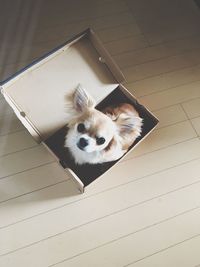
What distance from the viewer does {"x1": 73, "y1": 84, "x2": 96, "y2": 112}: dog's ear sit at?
4.14 ft

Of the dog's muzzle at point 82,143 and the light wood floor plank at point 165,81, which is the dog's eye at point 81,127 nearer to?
the dog's muzzle at point 82,143

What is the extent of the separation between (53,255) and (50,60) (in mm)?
696

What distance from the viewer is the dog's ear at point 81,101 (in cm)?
126

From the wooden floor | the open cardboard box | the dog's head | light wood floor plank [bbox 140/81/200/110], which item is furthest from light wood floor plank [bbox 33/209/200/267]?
light wood floor plank [bbox 140/81/200/110]

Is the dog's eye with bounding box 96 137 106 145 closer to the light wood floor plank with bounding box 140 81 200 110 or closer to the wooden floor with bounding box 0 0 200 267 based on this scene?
the wooden floor with bounding box 0 0 200 267

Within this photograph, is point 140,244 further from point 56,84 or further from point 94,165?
point 56,84

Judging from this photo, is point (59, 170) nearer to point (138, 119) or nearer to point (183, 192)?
point (138, 119)

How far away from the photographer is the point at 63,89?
4.17 ft

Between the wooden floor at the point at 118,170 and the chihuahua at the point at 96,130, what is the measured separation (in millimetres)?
137

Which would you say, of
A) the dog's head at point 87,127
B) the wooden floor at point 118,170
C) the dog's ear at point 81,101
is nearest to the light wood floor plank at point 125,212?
the wooden floor at point 118,170

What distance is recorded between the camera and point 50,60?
1271 millimetres

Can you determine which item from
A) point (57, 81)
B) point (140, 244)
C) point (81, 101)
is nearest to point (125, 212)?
point (140, 244)

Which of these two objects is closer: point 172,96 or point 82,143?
point 82,143

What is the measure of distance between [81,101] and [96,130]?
14 cm
